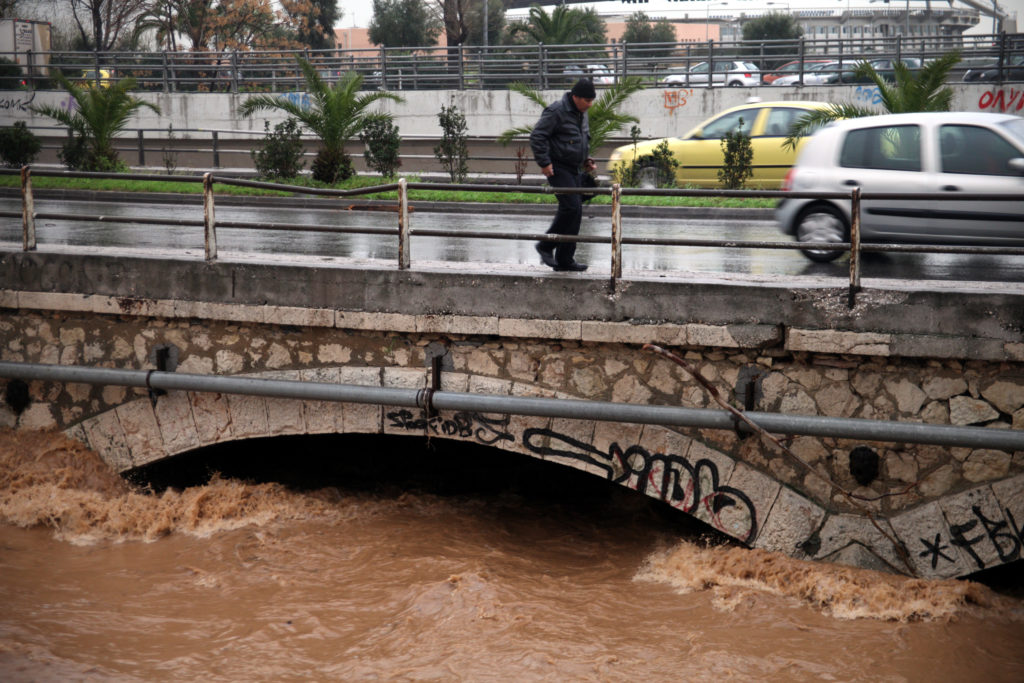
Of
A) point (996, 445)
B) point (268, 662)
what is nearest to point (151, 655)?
point (268, 662)

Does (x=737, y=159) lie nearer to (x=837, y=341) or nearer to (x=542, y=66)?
(x=542, y=66)

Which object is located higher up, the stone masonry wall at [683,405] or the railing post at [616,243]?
the railing post at [616,243]

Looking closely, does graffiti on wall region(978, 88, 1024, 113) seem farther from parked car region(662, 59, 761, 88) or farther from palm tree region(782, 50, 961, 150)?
palm tree region(782, 50, 961, 150)

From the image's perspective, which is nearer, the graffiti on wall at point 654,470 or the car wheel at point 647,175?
the graffiti on wall at point 654,470

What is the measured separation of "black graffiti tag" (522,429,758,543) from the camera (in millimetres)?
6934

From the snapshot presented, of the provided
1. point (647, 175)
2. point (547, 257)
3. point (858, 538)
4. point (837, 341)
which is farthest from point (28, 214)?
point (647, 175)

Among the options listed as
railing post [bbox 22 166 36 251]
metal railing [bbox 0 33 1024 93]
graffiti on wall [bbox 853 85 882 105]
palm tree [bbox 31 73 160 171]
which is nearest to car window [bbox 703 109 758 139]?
metal railing [bbox 0 33 1024 93]

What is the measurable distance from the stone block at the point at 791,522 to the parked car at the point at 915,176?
99.6 inches

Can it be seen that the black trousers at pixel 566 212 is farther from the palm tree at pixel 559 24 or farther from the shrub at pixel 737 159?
the palm tree at pixel 559 24

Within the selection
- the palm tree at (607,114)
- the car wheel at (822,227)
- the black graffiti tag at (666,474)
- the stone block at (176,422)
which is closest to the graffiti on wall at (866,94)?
the palm tree at (607,114)

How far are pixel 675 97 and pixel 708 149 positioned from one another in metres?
6.98

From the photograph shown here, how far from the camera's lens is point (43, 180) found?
18844 millimetres

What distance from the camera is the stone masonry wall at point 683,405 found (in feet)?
21.2

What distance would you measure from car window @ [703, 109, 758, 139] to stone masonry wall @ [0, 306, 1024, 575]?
10.5 m
